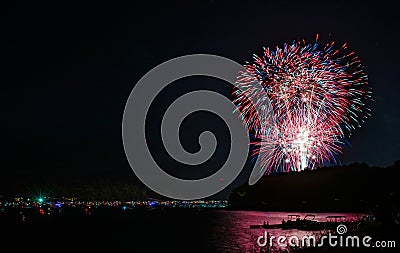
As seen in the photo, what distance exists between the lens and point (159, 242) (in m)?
63.1

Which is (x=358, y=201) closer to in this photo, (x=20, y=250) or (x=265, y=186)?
(x=265, y=186)

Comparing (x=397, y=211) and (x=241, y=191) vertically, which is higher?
(x=241, y=191)

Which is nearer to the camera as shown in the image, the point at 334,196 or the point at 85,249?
the point at 85,249

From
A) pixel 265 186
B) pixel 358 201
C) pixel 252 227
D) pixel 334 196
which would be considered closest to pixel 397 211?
pixel 252 227

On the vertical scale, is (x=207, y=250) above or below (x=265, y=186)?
below

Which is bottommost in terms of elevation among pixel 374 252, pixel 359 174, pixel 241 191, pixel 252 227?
pixel 374 252

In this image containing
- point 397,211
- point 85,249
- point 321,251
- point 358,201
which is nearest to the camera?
point 321,251

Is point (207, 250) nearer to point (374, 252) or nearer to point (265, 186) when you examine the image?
point (374, 252)

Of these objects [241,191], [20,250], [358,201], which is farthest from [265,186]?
[20,250]

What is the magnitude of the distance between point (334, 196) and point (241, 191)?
7257 cm

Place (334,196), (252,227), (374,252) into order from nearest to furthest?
1. (374,252)
2. (252,227)
3. (334,196)

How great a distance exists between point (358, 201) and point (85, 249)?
76.4 m

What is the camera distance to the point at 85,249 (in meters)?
57.4

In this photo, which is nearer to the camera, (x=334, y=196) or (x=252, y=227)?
(x=252, y=227)
